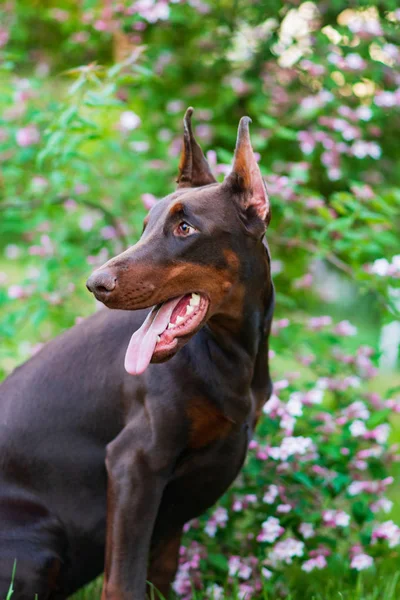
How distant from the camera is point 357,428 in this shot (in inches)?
140

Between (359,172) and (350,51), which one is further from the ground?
(350,51)

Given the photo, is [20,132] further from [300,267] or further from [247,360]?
[247,360]

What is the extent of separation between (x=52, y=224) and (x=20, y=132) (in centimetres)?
82

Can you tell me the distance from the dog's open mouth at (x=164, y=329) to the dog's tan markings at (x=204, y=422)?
29cm

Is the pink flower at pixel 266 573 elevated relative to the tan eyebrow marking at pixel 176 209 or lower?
lower

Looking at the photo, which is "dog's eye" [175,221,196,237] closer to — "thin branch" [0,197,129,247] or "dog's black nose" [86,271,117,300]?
"dog's black nose" [86,271,117,300]

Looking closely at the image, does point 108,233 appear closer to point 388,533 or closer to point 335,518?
point 335,518

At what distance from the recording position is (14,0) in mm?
5816

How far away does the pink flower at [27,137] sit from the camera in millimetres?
4473

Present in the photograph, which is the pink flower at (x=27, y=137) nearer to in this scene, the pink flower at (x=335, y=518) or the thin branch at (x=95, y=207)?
the thin branch at (x=95, y=207)

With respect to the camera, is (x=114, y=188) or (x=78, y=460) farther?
(x=114, y=188)

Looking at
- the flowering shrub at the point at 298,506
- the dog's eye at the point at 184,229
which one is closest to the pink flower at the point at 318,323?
the flowering shrub at the point at 298,506

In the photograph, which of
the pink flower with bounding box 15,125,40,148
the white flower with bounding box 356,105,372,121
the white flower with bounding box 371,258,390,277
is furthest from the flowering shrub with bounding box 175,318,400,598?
the pink flower with bounding box 15,125,40,148

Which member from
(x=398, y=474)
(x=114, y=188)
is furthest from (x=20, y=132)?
(x=398, y=474)
